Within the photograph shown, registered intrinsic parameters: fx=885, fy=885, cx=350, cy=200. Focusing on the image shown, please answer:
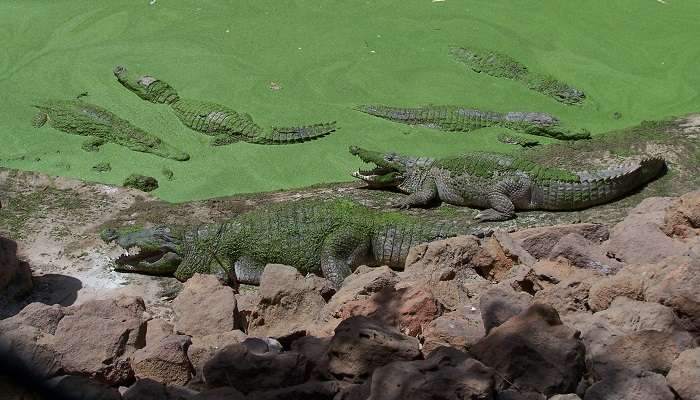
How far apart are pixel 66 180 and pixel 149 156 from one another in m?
0.64

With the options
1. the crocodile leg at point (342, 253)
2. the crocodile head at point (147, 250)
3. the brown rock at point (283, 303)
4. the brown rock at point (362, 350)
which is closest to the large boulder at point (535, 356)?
the brown rock at point (362, 350)

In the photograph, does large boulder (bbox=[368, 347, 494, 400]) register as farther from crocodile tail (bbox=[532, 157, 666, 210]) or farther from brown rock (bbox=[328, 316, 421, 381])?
crocodile tail (bbox=[532, 157, 666, 210])

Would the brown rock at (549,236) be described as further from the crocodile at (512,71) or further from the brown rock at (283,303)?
the crocodile at (512,71)

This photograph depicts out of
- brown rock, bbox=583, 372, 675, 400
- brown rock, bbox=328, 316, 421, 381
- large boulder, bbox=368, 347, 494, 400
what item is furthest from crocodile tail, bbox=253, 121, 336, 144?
brown rock, bbox=583, 372, 675, 400

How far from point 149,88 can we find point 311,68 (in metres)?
1.42

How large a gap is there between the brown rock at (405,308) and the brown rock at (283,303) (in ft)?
1.56

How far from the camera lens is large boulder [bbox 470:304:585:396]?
10.0ft

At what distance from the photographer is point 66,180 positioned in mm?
6461

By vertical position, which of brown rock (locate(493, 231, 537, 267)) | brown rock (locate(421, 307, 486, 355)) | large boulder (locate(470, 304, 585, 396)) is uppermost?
large boulder (locate(470, 304, 585, 396))

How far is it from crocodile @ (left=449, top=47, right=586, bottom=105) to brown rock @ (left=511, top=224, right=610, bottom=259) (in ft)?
9.60

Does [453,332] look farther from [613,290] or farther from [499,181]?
[499,181]

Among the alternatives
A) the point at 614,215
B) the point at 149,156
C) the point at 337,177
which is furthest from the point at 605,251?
the point at 149,156

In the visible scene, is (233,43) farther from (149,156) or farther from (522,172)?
(522,172)

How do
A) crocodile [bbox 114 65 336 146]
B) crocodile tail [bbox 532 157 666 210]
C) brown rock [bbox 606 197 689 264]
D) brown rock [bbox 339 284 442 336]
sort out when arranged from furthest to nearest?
1. crocodile [bbox 114 65 336 146]
2. crocodile tail [bbox 532 157 666 210]
3. brown rock [bbox 606 197 689 264]
4. brown rock [bbox 339 284 442 336]
